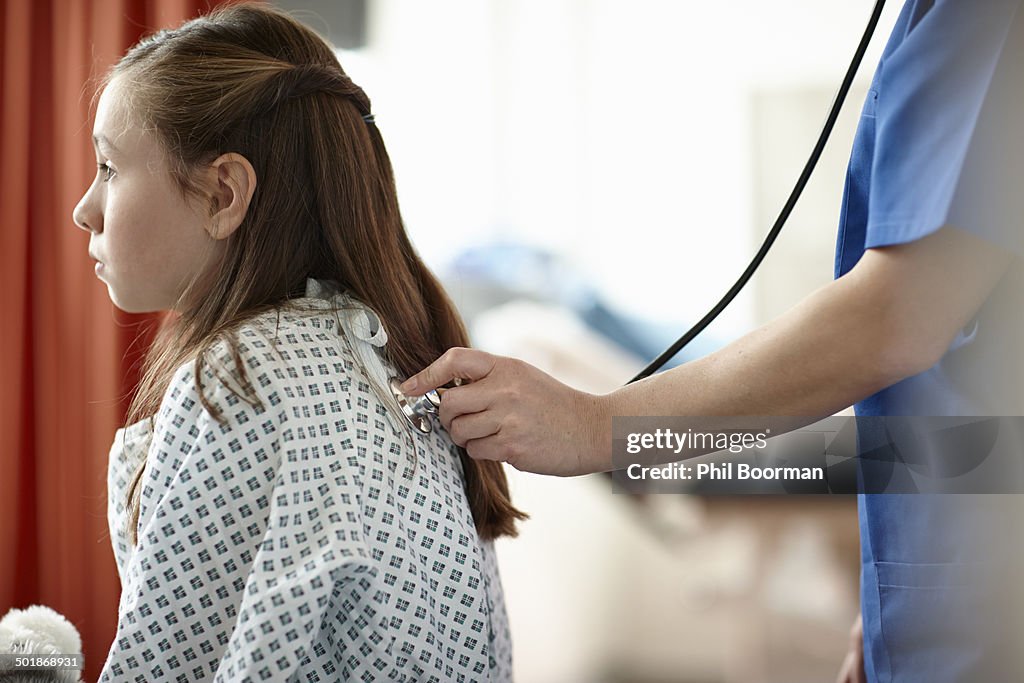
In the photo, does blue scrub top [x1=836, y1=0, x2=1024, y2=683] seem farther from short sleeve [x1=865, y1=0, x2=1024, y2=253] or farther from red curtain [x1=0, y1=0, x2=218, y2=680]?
red curtain [x1=0, y1=0, x2=218, y2=680]

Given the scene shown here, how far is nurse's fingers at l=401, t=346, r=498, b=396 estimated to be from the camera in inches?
28.9

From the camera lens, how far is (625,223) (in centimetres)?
199

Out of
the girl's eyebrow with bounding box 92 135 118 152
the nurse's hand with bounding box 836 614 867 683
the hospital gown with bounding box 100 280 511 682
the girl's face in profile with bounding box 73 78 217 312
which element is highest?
the girl's eyebrow with bounding box 92 135 118 152

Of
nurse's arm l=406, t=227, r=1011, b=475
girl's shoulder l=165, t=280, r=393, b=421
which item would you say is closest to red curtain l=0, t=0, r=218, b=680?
girl's shoulder l=165, t=280, r=393, b=421

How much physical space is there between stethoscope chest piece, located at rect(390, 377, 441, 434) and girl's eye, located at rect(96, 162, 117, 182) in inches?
14.5

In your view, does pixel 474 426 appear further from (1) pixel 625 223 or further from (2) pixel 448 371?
(1) pixel 625 223

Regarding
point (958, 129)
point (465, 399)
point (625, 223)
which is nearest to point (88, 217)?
point (465, 399)

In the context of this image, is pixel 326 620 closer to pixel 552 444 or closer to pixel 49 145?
pixel 552 444

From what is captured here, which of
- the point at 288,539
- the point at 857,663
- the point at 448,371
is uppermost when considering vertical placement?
the point at 448,371

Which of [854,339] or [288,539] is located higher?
[854,339]

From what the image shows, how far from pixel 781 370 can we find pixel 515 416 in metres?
0.23

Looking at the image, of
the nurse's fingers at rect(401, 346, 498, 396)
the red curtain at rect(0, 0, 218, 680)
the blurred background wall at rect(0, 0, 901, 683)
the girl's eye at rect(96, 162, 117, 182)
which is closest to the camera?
the nurse's fingers at rect(401, 346, 498, 396)

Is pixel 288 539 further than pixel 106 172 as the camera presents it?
No

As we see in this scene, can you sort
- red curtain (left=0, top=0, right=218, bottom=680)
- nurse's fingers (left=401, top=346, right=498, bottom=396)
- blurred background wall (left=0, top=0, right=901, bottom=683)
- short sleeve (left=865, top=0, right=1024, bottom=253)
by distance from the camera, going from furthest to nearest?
blurred background wall (left=0, top=0, right=901, bottom=683) → red curtain (left=0, top=0, right=218, bottom=680) → nurse's fingers (left=401, top=346, right=498, bottom=396) → short sleeve (left=865, top=0, right=1024, bottom=253)
